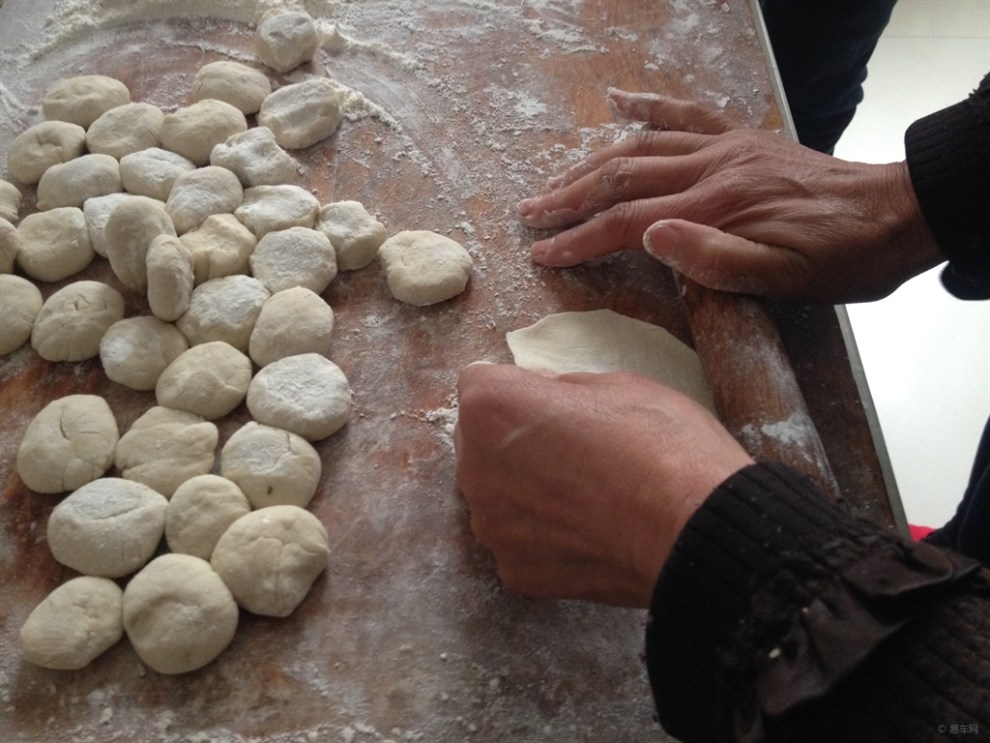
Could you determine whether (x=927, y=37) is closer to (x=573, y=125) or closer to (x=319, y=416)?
(x=573, y=125)

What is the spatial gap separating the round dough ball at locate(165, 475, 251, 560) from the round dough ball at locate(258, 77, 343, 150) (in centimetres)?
67

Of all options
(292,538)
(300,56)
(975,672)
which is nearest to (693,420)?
(975,672)

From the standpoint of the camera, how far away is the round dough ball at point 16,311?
120 cm

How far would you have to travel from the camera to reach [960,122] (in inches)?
40.6

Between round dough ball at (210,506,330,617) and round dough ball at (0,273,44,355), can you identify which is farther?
round dough ball at (0,273,44,355)

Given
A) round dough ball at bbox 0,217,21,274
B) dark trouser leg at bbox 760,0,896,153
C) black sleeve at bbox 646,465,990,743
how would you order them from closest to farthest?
1. black sleeve at bbox 646,465,990,743
2. round dough ball at bbox 0,217,21,274
3. dark trouser leg at bbox 760,0,896,153

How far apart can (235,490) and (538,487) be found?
406 millimetres

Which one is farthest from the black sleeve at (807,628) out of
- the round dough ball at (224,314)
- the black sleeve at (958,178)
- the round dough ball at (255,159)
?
the round dough ball at (255,159)

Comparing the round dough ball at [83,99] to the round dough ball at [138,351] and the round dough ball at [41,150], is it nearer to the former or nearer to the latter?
the round dough ball at [41,150]

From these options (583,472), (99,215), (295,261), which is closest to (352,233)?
(295,261)

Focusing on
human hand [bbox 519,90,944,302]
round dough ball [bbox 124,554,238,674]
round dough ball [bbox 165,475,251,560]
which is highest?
human hand [bbox 519,90,944,302]

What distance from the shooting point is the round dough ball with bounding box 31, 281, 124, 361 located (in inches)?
46.3

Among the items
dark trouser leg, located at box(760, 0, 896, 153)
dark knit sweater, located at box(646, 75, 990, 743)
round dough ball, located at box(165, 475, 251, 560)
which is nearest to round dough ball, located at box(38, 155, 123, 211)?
round dough ball, located at box(165, 475, 251, 560)

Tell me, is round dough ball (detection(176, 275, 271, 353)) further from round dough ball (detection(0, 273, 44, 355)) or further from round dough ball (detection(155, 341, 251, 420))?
round dough ball (detection(0, 273, 44, 355))
